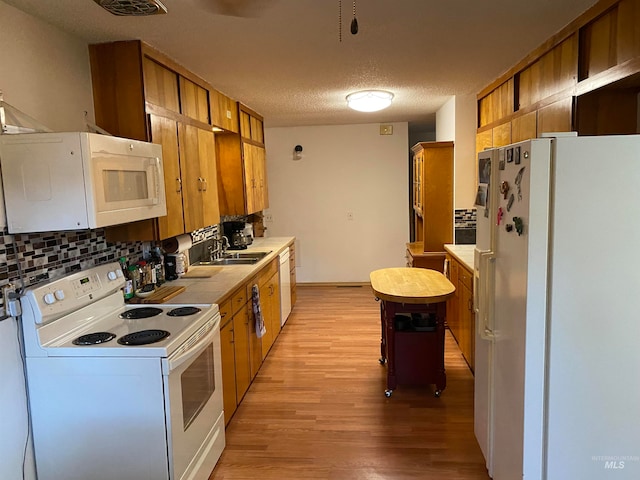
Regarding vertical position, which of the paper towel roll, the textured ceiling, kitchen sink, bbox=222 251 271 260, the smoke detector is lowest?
kitchen sink, bbox=222 251 271 260

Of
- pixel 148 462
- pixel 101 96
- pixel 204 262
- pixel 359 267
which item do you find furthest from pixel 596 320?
pixel 359 267

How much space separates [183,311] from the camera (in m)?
2.47

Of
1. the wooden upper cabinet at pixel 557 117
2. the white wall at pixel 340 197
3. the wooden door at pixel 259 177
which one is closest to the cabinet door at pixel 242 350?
the wooden door at pixel 259 177

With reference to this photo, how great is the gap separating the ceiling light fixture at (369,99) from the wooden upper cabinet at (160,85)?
5.66 feet

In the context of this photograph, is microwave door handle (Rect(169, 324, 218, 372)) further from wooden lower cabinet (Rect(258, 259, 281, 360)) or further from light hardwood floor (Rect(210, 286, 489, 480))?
wooden lower cabinet (Rect(258, 259, 281, 360))

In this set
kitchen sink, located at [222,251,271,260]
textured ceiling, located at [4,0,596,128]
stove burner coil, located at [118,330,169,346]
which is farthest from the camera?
kitchen sink, located at [222,251,271,260]

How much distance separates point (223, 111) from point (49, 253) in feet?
7.61

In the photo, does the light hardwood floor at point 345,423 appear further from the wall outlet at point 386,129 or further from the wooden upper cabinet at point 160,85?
the wall outlet at point 386,129

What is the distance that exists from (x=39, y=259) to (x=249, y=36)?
5.12ft

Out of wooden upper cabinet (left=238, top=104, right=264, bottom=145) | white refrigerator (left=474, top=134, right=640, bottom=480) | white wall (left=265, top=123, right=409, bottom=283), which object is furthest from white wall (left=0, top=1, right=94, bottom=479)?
white wall (left=265, top=123, right=409, bottom=283)

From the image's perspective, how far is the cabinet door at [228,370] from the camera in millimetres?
2842

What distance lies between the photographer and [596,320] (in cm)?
171

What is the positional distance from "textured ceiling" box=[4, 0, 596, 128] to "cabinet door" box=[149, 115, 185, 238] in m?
0.45

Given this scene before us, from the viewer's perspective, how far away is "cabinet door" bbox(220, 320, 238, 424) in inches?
112
